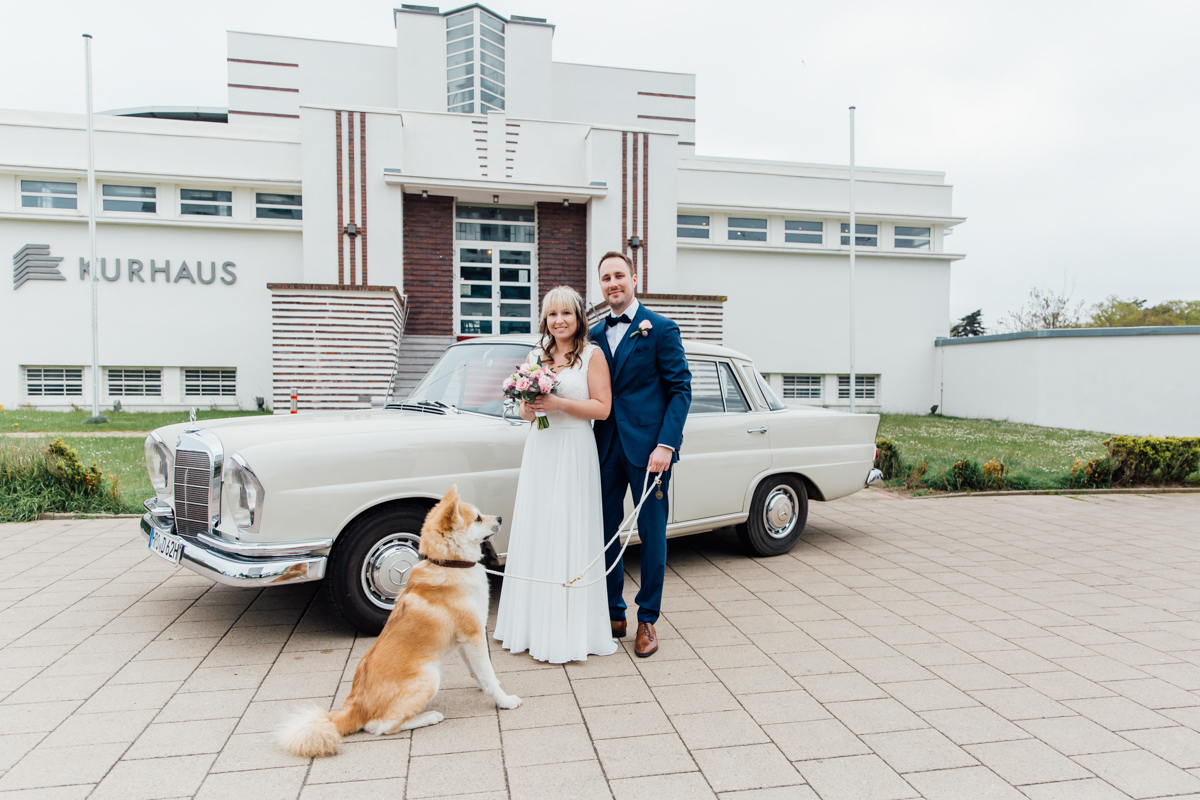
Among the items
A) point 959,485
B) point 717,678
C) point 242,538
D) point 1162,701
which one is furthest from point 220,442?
point 959,485

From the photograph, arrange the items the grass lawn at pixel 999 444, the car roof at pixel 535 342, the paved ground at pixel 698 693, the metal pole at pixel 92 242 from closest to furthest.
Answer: the paved ground at pixel 698 693 → the car roof at pixel 535 342 → the grass lawn at pixel 999 444 → the metal pole at pixel 92 242

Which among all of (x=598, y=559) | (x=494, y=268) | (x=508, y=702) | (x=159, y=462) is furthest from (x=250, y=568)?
(x=494, y=268)

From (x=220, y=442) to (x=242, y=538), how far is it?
1.80 ft

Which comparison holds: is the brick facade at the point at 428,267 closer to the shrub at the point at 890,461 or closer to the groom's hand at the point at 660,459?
the shrub at the point at 890,461

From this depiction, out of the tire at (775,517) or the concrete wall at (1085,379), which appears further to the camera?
the concrete wall at (1085,379)

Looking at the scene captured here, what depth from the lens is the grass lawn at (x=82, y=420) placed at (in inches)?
536

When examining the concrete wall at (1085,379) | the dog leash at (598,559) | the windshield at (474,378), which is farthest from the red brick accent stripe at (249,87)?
the dog leash at (598,559)

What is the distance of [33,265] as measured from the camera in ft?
56.8

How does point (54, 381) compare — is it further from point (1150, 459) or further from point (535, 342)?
point (1150, 459)

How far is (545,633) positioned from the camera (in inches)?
146

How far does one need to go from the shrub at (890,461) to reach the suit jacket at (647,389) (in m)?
7.24

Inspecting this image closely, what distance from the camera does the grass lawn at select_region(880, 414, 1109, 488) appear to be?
1058cm

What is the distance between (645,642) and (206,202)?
1922 centimetres

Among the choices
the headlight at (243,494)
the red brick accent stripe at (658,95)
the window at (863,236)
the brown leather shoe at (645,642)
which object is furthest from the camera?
the red brick accent stripe at (658,95)
